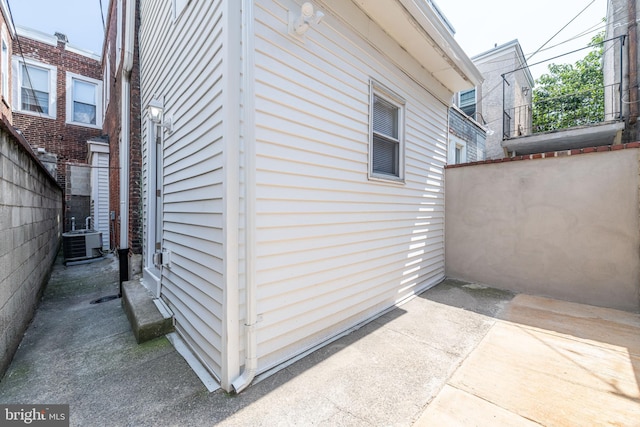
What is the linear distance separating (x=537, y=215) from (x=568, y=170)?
813 mm

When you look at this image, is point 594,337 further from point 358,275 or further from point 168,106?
point 168,106

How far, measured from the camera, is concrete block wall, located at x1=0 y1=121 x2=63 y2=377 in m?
2.38

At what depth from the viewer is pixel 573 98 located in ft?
52.3

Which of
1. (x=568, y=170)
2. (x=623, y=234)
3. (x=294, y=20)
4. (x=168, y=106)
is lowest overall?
(x=623, y=234)

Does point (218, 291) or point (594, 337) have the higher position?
point (218, 291)

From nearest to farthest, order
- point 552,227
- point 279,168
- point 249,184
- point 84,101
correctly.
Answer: point 249,184 < point 279,168 < point 552,227 < point 84,101

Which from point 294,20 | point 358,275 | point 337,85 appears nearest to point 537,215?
point 358,275

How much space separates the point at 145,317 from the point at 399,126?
4.21 m

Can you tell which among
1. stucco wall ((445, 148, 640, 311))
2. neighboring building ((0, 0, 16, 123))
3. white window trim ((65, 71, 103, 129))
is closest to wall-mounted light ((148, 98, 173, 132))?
stucco wall ((445, 148, 640, 311))

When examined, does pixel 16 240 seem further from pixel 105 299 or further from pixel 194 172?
pixel 194 172

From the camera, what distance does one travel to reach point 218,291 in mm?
2217

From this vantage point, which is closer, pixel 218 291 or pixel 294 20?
pixel 218 291

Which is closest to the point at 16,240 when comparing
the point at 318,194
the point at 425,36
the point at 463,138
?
the point at 318,194

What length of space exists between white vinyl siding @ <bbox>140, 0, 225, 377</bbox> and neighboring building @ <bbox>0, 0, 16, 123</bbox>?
5.87 m
